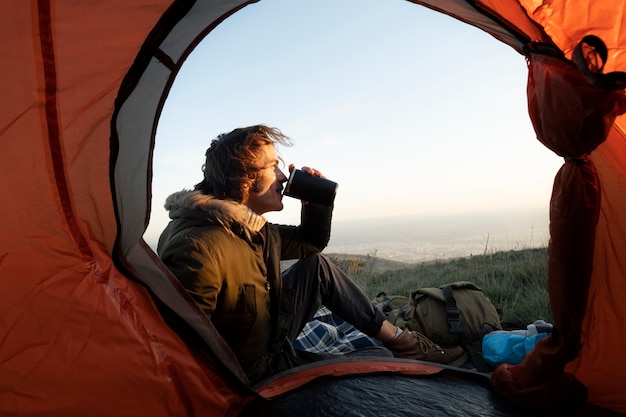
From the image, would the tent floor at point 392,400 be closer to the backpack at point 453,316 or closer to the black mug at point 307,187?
the backpack at point 453,316

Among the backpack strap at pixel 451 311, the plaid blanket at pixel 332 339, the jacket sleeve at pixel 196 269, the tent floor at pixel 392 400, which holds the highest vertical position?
the jacket sleeve at pixel 196 269

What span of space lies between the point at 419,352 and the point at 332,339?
0.57 m

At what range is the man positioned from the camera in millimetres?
1682

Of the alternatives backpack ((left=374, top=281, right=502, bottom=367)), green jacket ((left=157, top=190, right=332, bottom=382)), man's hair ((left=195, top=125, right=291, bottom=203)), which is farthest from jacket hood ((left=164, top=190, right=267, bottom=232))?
backpack ((left=374, top=281, right=502, bottom=367))

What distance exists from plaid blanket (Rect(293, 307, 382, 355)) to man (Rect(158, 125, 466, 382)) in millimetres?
Answer: 172

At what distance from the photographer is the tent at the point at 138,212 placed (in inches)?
45.7

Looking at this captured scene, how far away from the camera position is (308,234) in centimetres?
238

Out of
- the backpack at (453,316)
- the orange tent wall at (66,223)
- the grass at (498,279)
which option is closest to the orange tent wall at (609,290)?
the backpack at (453,316)

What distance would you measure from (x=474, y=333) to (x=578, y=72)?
5.39 ft

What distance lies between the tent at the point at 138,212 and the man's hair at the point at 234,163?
0.51 meters

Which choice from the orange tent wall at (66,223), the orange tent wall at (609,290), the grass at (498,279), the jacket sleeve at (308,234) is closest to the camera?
the orange tent wall at (66,223)

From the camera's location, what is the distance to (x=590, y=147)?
1.24 metres

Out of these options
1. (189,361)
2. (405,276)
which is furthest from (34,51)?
(405,276)

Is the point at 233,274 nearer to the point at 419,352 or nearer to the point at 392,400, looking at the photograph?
the point at 392,400
